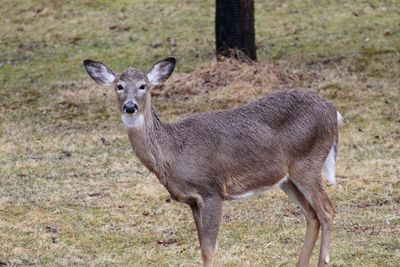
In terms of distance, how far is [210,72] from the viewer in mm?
16547

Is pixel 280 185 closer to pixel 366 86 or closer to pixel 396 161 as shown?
pixel 396 161

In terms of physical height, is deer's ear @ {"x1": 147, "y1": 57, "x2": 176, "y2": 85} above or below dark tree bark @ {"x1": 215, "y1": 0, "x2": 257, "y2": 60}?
above

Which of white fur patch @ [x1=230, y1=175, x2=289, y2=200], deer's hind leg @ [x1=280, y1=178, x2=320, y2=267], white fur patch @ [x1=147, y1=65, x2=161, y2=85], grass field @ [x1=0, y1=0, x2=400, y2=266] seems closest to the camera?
white fur patch @ [x1=230, y1=175, x2=289, y2=200]

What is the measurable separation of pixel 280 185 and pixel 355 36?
37.5ft

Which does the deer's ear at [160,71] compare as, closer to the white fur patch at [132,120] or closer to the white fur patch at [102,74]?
the white fur patch at [102,74]

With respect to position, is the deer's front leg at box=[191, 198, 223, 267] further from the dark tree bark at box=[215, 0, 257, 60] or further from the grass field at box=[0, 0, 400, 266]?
the dark tree bark at box=[215, 0, 257, 60]

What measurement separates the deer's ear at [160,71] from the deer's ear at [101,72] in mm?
313

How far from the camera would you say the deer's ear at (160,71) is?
792 centimetres

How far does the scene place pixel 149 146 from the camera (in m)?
7.61

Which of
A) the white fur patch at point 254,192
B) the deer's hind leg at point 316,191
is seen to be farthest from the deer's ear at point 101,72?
the deer's hind leg at point 316,191

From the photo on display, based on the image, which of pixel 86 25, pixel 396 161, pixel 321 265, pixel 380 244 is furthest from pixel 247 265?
pixel 86 25


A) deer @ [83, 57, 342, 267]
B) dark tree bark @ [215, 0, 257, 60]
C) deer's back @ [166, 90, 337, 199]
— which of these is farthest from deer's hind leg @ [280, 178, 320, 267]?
dark tree bark @ [215, 0, 257, 60]

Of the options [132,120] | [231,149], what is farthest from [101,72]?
[231,149]

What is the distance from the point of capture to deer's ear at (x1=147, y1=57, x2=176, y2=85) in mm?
7918
